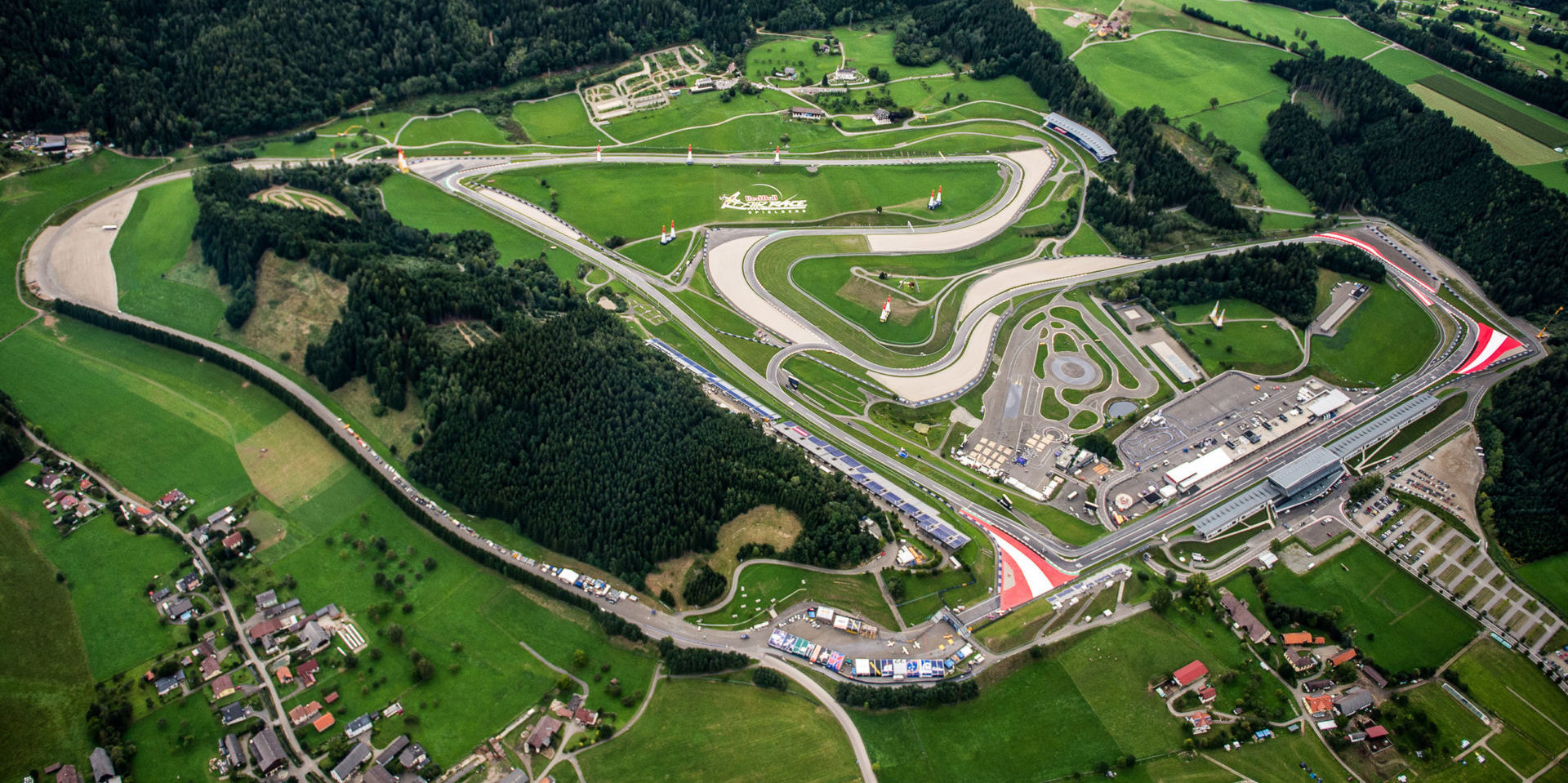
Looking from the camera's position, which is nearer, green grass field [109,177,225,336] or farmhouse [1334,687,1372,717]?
farmhouse [1334,687,1372,717]

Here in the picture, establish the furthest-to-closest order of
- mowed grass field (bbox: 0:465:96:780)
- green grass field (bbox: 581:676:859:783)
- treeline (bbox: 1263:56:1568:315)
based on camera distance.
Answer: treeline (bbox: 1263:56:1568:315), green grass field (bbox: 581:676:859:783), mowed grass field (bbox: 0:465:96:780)

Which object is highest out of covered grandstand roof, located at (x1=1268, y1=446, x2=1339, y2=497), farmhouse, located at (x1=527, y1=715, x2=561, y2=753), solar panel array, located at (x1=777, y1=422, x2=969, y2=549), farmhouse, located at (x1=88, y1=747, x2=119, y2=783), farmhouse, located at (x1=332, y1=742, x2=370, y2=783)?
solar panel array, located at (x1=777, y1=422, x2=969, y2=549)

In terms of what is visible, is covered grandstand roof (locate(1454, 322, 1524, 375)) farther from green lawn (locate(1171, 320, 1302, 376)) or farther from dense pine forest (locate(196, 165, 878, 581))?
dense pine forest (locate(196, 165, 878, 581))

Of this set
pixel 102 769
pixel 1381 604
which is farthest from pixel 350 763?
pixel 1381 604

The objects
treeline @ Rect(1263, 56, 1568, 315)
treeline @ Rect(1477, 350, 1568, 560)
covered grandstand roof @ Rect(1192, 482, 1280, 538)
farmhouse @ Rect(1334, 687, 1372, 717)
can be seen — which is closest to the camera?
farmhouse @ Rect(1334, 687, 1372, 717)

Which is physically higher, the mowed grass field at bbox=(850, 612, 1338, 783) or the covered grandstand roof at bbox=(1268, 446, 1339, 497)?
the covered grandstand roof at bbox=(1268, 446, 1339, 497)

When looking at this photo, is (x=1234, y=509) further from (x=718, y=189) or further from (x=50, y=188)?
(x=50, y=188)

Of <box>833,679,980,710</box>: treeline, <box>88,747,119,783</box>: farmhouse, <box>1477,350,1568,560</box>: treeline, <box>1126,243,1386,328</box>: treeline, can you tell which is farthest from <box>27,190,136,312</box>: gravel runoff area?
<box>1477,350,1568,560</box>: treeline

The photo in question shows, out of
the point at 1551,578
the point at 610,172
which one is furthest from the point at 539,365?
the point at 1551,578
